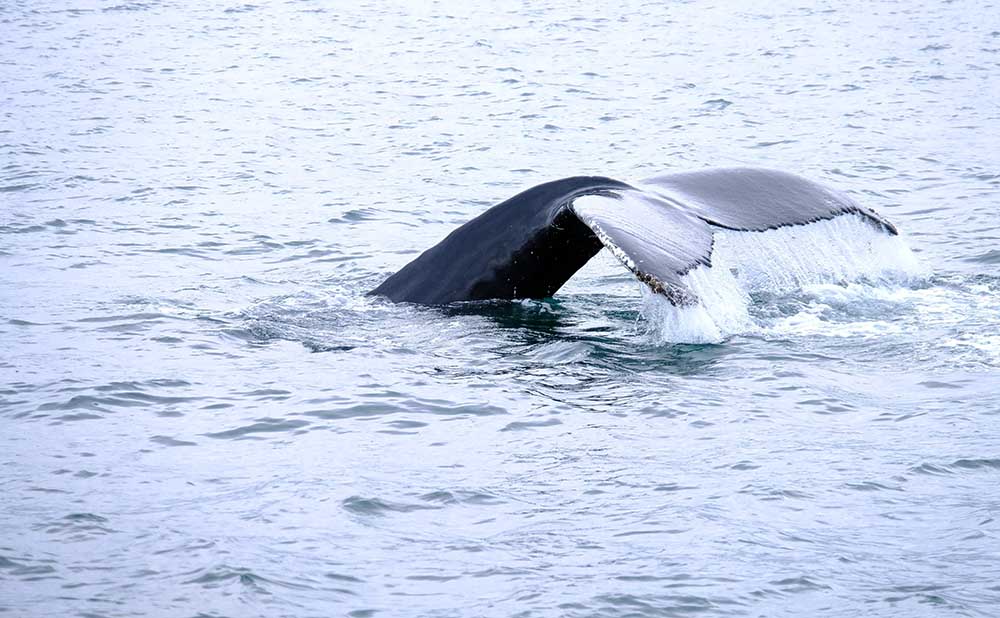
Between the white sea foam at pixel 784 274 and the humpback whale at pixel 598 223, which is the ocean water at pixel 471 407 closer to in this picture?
the white sea foam at pixel 784 274

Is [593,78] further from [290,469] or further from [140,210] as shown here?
[290,469]

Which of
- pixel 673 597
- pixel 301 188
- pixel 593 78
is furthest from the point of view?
pixel 593 78

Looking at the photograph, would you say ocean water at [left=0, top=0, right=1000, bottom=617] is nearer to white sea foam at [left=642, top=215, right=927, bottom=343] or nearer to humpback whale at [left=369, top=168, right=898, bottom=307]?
white sea foam at [left=642, top=215, right=927, bottom=343]

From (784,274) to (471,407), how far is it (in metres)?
2.85

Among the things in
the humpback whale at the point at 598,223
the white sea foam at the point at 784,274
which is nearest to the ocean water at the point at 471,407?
the white sea foam at the point at 784,274

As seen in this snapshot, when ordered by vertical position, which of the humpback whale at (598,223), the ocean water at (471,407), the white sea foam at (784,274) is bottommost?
the ocean water at (471,407)

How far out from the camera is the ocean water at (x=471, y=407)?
5719mm

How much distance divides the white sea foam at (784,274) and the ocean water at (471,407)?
36 mm

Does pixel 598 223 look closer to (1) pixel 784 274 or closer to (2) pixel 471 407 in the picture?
(2) pixel 471 407

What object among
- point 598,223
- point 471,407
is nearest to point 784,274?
point 598,223

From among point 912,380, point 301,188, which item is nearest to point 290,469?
point 912,380

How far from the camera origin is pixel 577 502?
6422 millimetres

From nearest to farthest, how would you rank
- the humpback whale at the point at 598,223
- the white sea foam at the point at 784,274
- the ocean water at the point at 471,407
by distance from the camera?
the ocean water at the point at 471,407, the humpback whale at the point at 598,223, the white sea foam at the point at 784,274

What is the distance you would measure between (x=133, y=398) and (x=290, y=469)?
5.42ft
